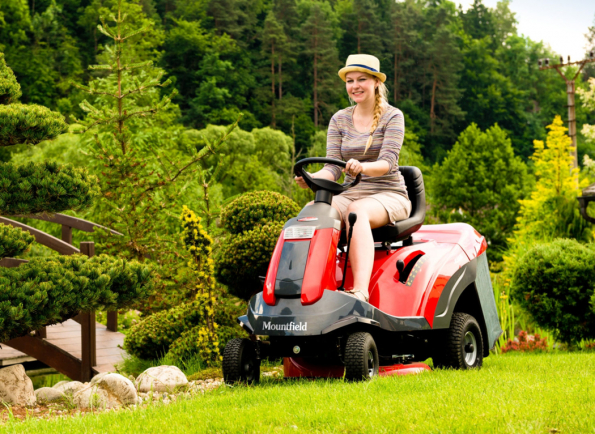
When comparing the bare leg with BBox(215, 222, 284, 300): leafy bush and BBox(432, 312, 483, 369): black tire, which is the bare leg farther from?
BBox(215, 222, 284, 300): leafy bush

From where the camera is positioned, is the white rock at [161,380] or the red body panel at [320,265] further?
the white rock at [161,380]

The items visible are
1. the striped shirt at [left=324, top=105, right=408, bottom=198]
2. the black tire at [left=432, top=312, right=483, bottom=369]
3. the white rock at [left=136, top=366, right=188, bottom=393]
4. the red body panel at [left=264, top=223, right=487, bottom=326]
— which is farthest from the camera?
the white rock at [left=136, top=366, right=188, bottom=393]

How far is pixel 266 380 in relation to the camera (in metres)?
4.64

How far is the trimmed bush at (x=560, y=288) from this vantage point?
7.86m

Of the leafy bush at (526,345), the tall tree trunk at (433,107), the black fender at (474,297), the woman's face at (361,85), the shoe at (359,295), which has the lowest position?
the leafy bush at (526,345)

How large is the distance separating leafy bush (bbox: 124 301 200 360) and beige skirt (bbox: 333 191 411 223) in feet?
9.01

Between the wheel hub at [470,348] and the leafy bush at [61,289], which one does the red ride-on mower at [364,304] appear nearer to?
the wheel hub at [470,348]

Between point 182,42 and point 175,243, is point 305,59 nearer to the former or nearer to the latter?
point 182,42

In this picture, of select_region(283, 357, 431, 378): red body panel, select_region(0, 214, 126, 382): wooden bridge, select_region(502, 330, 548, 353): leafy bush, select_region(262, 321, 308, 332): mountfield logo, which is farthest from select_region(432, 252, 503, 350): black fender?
select_region(0, 214, 126, 382): wooden bridge

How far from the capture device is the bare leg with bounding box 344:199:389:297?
14.2 feet

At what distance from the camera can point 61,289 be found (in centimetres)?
510

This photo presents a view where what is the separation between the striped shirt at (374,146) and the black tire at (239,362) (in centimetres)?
138

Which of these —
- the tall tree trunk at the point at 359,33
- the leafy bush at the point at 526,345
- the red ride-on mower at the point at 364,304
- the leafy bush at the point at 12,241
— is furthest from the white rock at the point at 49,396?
the tall tree trunk at the point at 359,33

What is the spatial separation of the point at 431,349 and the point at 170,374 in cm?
215
